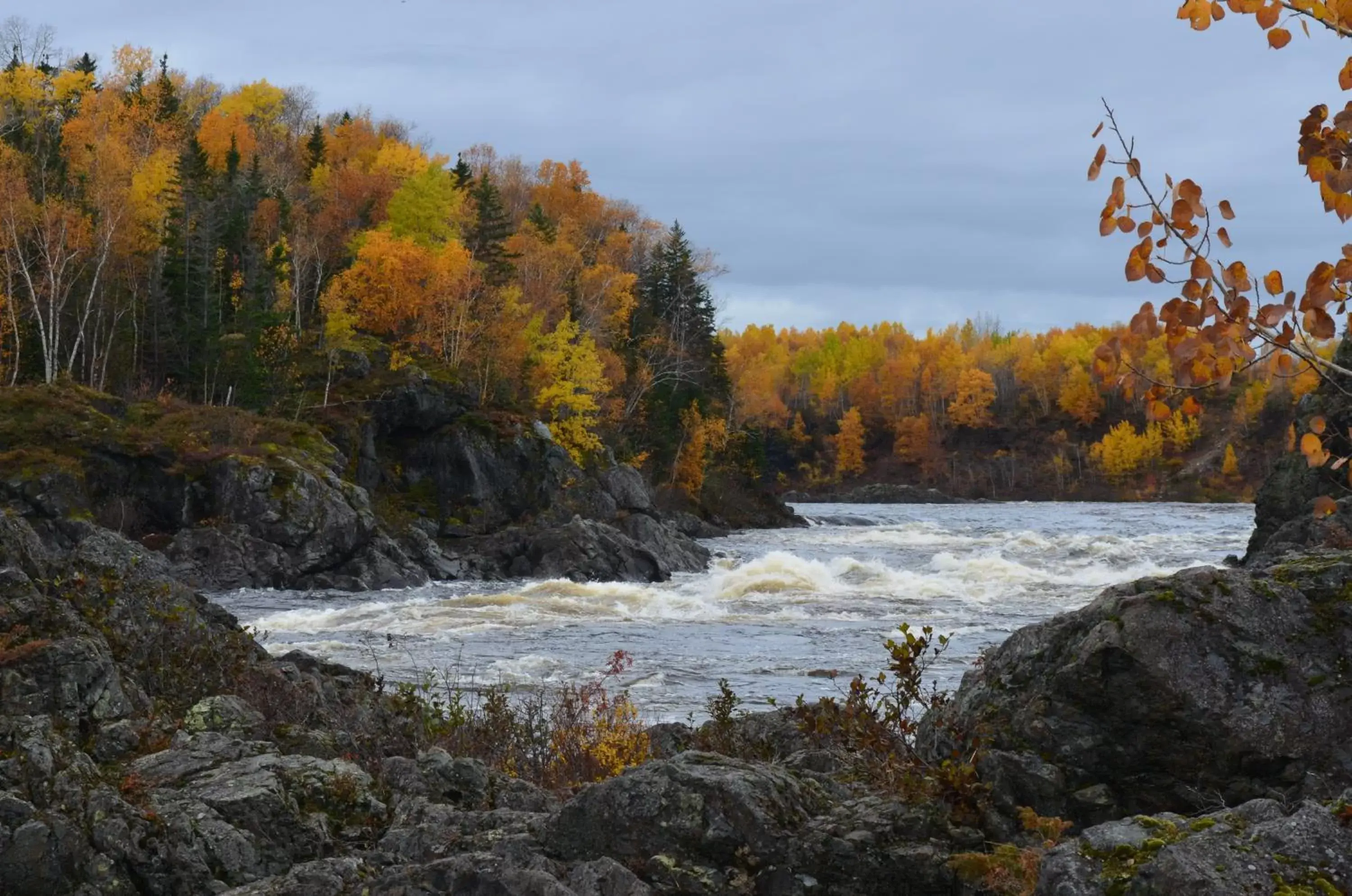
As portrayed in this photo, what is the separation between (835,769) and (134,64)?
9402 cm

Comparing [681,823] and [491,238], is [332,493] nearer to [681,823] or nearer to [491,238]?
[491,238]

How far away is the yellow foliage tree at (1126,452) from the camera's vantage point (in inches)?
5182

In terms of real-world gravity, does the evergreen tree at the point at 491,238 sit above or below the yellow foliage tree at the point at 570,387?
above

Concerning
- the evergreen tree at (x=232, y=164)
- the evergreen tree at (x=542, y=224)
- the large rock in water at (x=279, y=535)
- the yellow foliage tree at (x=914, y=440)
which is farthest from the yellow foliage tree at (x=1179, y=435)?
the large rock in water at (x=279, y=535)

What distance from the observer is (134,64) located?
86.2 meters

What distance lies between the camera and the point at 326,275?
64812 millimetres

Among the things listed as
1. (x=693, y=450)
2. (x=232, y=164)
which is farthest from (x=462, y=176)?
(x=693, y=450)

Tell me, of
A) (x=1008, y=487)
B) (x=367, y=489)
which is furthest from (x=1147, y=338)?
(x=1008, y=487)

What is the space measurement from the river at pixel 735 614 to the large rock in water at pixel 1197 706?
328cm

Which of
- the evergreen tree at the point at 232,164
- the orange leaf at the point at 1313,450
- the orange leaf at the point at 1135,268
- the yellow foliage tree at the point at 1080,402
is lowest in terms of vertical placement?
the orange leaf at the point at 1313,450

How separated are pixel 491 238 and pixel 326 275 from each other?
944 centimetres

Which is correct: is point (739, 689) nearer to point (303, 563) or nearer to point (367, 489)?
point (303, 563)

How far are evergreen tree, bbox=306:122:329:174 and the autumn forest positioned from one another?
0.31 m

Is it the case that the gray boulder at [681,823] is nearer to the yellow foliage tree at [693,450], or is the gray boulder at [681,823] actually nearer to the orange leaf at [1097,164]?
the orange leaf at [1097,164]
